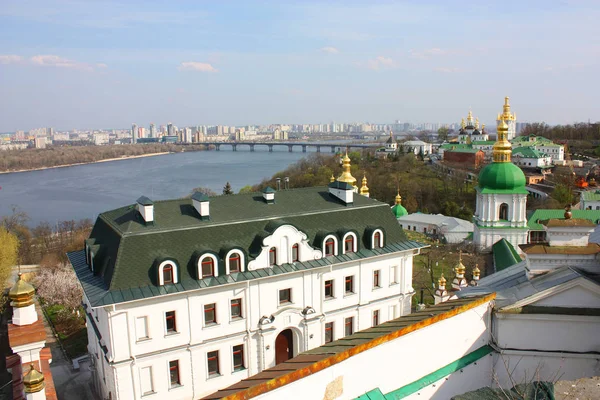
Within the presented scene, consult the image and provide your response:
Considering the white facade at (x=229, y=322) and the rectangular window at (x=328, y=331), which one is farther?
the rectangular window at (x=328, y=331)

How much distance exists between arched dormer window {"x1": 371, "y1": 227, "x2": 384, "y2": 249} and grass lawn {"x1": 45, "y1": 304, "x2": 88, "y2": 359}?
11.7 meters

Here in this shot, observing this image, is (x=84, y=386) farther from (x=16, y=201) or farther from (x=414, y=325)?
(x=16, y=201)

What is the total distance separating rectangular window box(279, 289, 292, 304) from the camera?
14.4 metres

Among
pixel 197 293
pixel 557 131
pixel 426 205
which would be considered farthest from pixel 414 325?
pixel 557 131

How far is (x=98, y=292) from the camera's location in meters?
12.3

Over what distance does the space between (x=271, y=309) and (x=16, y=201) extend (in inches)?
2279

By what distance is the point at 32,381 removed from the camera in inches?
202

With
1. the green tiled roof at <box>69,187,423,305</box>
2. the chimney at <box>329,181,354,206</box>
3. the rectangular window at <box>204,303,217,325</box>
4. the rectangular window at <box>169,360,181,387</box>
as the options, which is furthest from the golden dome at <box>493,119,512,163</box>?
the rectangular window at <box>169,360,181,387</box>

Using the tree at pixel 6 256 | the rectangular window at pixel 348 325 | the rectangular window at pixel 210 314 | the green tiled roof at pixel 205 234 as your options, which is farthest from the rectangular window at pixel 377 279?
the tree at pixel 6 256

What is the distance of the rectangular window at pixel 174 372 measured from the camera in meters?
12.9

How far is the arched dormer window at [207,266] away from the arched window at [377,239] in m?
5.30

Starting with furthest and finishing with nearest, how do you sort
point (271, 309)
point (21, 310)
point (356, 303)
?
1. point (356, 303)
2. point (271, 309)
3. point (21, 310)

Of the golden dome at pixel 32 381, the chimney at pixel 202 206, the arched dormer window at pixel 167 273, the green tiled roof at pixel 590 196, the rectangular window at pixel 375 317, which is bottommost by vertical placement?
the rectangular window at pixel 375 317

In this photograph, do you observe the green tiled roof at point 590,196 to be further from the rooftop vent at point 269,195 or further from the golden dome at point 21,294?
the golden dome at point 21,294
